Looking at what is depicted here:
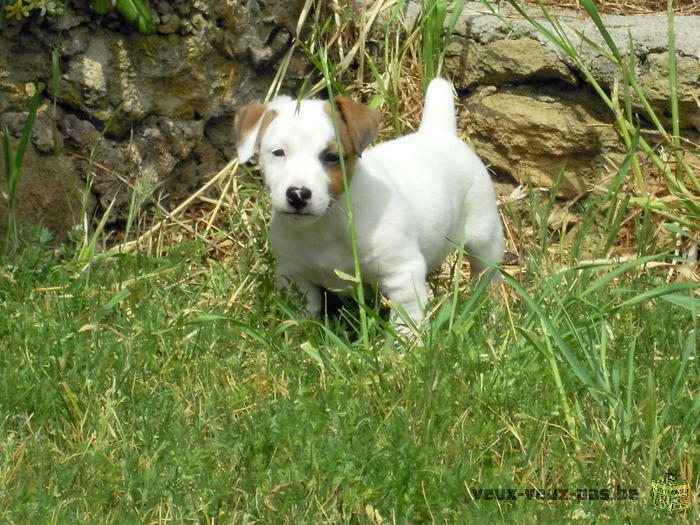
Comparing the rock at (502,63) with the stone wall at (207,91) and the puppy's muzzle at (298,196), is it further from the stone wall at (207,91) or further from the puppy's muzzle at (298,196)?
the puppy's muzzle at (298,196)

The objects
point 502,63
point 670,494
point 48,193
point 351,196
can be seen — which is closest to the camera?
point 670,494

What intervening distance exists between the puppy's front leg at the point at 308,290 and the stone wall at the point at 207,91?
1.03 m

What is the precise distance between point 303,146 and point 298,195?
0.82ft

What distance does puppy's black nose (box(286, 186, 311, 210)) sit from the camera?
349 centimetres

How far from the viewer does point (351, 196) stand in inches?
152

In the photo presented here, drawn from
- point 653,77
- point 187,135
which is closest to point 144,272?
point 187,135

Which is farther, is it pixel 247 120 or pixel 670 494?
pixel 247 120

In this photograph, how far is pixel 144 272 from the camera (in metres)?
4.25

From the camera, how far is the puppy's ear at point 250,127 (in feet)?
12.5

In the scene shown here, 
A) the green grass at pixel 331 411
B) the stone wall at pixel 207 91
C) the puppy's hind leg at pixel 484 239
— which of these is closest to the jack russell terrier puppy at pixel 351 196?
the puppy's hind leg at pixel 484 239

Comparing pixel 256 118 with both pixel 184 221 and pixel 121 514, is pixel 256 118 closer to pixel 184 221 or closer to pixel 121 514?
pixel 184 221

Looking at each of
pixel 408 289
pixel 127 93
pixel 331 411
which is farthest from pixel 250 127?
pixel 331 411

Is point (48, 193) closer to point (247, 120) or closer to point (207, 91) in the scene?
point (207, 91)

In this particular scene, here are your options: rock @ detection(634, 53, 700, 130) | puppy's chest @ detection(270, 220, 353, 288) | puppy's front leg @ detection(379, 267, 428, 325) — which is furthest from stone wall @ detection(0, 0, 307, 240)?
rock @ detection(634, 53, 700, 130)
